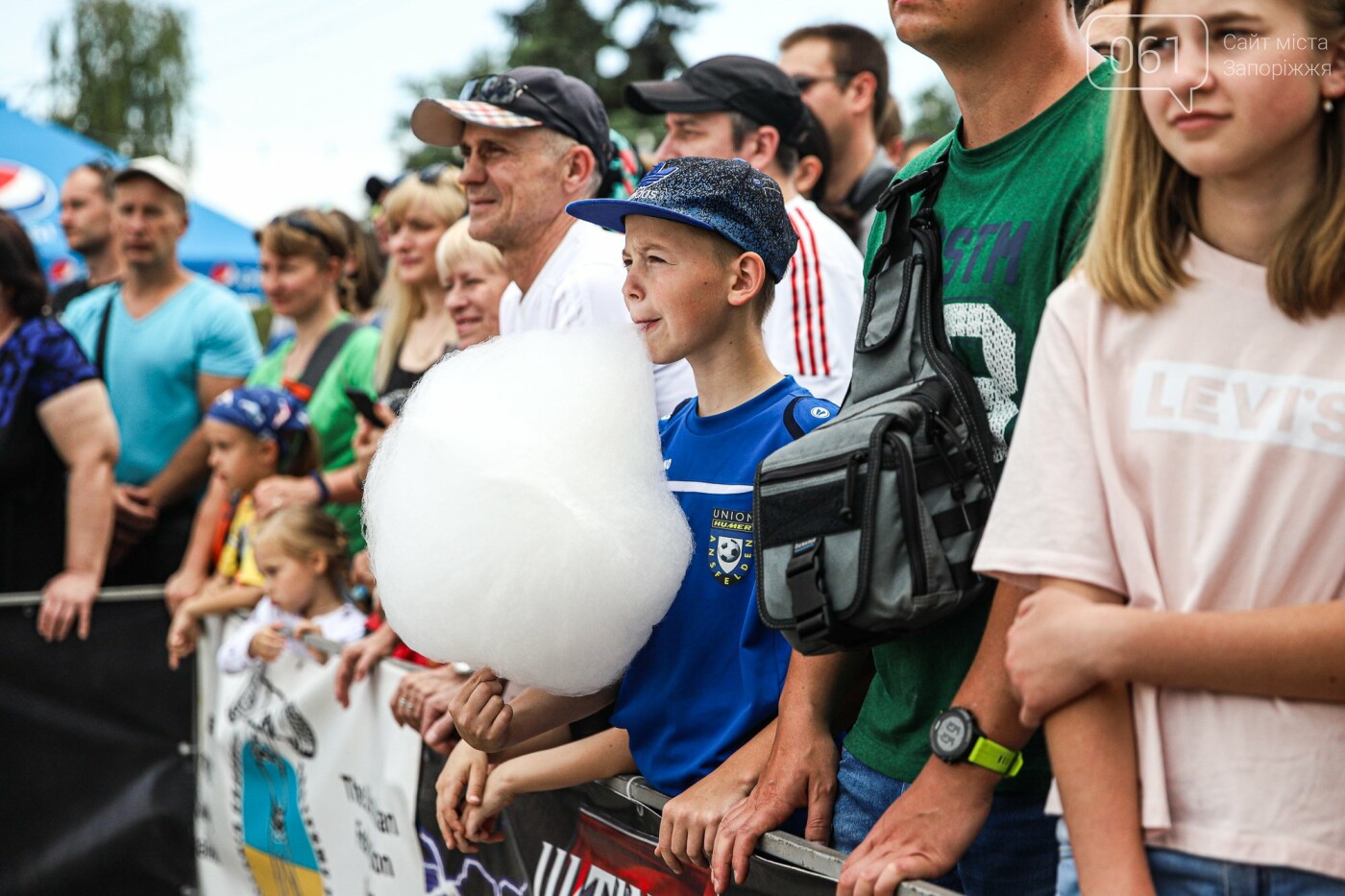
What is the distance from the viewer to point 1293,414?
137 cm

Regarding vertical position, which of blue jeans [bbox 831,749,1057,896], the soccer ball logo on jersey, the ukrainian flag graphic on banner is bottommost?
the ukrainian flag graphic on banner

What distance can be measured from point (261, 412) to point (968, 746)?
344 cm

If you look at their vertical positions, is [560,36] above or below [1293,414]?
below

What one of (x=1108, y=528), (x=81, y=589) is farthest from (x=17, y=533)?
(x=1108, y=528)

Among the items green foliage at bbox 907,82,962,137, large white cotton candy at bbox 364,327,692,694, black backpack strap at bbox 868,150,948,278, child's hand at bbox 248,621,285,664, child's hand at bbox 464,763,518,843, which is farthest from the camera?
green foliage at bbox 907,82,962,137

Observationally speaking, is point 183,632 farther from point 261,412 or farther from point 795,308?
point 795,308

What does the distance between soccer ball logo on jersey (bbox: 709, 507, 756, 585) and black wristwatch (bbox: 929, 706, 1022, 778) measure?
1.82ft

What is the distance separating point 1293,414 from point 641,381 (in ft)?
3.71

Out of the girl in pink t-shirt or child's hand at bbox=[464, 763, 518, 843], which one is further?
child's hand at bbox=[464, 763, 518, 843]

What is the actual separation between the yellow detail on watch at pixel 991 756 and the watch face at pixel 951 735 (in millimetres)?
13

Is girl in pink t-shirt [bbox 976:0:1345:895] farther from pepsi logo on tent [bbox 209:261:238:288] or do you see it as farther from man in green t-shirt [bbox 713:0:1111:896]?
pepsi logo on tent [bbox 209:261:238:288]

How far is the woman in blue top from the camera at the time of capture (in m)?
4.73

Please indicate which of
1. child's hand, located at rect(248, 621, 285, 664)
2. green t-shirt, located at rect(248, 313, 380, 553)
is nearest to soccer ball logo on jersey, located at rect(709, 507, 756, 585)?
child's hand, located at rect(248, 621, 285, 664)

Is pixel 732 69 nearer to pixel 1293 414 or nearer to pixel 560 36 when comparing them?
pixel 1293 414
